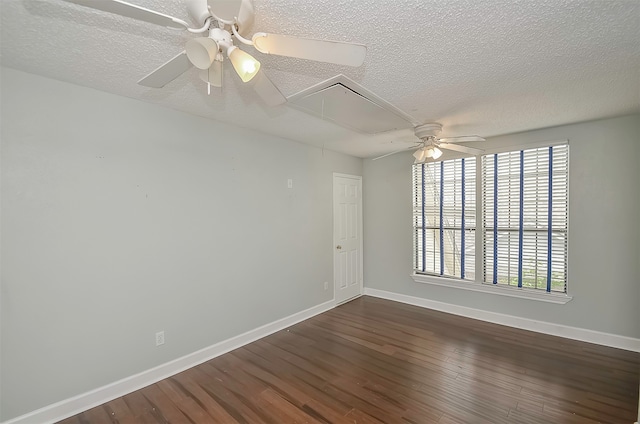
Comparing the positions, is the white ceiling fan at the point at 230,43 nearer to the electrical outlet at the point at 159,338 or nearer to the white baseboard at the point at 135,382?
the electrical outlet at the point at 159,338

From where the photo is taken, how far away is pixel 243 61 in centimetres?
121

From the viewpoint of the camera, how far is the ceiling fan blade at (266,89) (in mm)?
1422

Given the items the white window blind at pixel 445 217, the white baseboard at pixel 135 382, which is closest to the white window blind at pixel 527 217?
the white window blind at pixel 445 217

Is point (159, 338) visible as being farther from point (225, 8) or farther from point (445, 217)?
point (445, 217)

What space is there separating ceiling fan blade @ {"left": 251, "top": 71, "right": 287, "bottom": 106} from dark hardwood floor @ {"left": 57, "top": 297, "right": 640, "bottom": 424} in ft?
7.31

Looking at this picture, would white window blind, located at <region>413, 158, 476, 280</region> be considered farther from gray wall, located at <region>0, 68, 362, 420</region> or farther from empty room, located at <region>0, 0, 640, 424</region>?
gray wall, located at <region>0, 68, 362, 420</region>

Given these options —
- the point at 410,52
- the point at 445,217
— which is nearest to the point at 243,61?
the point at 410,52

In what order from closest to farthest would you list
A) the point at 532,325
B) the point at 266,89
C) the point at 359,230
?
the point at 266,89, the point at 532,325, the point at 359,230

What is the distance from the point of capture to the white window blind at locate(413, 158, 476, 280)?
3.88 metres

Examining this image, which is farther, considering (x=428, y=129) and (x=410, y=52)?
(x=428, y=129)

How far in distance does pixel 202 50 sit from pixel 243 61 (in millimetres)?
168

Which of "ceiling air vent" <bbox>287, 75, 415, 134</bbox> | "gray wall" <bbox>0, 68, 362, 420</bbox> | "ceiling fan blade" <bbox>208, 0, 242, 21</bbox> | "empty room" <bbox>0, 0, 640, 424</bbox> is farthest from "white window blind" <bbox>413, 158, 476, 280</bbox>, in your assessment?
"ceiling fan blade" <bbox>208, 0, 242, 21</bbox>

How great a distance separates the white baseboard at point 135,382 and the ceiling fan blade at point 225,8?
9.28 feet

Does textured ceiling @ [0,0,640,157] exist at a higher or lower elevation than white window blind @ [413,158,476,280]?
higher
